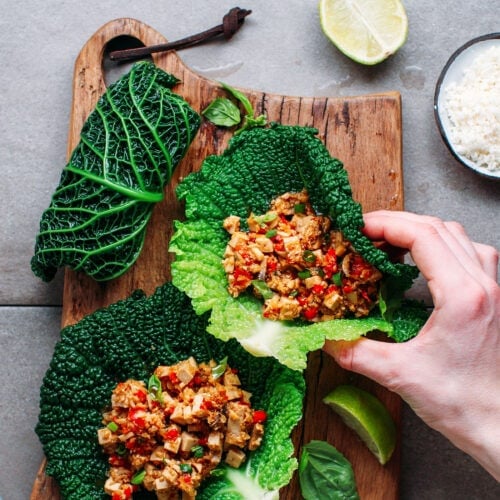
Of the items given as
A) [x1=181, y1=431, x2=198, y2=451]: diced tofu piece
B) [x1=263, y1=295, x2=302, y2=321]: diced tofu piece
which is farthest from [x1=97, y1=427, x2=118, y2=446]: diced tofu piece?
[x1=263, y1=295, x2=302, y2=321]: diced tofu piece

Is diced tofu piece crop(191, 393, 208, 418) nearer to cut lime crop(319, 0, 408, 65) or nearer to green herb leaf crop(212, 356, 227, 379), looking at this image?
green herb leaf crop(212, 356, 227, 379)

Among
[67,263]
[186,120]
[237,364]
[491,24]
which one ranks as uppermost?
[491,24]

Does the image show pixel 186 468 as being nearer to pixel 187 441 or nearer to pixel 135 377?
pixel 187 441

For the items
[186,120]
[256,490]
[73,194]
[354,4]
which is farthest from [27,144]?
[256,490]

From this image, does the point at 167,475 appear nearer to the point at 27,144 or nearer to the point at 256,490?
the point at 256,490

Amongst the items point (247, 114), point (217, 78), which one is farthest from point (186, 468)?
point (217, 78)

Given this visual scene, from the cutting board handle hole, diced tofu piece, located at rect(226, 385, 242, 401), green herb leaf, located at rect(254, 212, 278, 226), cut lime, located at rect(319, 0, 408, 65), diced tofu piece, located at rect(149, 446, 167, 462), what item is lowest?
diced tofu piece, located at rect(149, 446, 167, 462)
